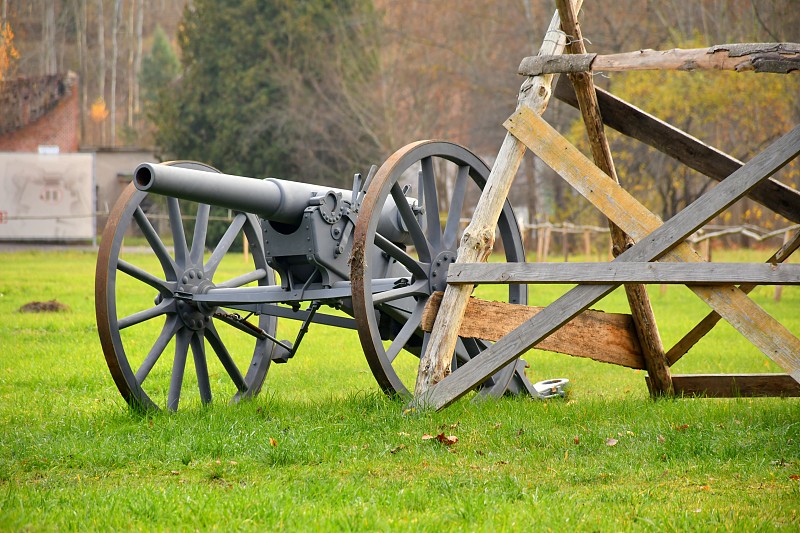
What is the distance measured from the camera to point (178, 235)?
664 cm

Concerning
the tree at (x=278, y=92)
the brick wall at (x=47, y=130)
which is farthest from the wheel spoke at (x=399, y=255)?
the brick wall at (x=47, y=130)

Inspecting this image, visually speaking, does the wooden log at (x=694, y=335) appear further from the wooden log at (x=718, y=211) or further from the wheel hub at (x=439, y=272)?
the wheel hub at (x=439, y=272)

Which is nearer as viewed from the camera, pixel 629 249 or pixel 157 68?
pixel 629 249

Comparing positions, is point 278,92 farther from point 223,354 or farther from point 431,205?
point 431,205

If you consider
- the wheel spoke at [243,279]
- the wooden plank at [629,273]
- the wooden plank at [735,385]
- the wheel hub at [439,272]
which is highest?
the wooden plank at [629,273]

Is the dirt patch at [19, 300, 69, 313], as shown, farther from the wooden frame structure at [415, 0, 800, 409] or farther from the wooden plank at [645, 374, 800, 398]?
the wooden plank at [645, 374, 800, 398]

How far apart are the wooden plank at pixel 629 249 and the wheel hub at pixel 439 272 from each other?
89 cm

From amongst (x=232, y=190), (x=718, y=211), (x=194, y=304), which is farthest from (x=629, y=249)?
(x=194, y=304)

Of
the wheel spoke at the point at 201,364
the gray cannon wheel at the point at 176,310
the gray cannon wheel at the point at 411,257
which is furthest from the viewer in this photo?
the wheel spoke at the point at 201,364

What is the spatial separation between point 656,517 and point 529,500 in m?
0.54

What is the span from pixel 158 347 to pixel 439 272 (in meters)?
1.91

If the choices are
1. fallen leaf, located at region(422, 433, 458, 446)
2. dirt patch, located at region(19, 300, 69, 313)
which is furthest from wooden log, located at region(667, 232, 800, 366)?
dirt patch, located at region(19, 300, 69, 313)

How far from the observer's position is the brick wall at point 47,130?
36156 millimetres

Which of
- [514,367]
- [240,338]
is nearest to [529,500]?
[514,367]
